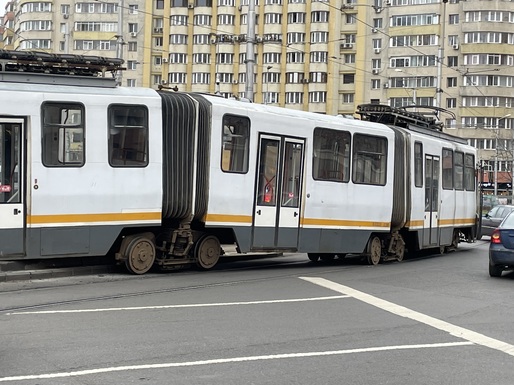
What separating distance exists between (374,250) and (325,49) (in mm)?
74205

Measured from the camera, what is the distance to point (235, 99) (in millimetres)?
16234

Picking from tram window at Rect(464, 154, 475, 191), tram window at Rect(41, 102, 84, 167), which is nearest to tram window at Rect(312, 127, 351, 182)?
tram window at Rect(41, 102, 84, 167)

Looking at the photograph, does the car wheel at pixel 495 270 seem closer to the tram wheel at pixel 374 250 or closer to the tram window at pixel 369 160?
the tram wheel at pixel 374 250

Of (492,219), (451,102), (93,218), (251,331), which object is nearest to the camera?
(251,331)

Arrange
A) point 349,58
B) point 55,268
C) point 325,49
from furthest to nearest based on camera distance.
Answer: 1. point 349,58
2. point 325,49
3. point 55,268

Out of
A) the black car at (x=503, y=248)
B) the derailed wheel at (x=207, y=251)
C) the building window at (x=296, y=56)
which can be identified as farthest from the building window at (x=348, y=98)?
the derailed wheel at (x=207, y=251)

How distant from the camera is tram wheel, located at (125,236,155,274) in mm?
14406

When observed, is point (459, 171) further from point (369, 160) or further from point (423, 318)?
point (423, 318)

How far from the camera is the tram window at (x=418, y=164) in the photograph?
20797 millimetres

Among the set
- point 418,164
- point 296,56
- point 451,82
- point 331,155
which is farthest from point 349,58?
point 331,155

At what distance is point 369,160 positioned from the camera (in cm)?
1870

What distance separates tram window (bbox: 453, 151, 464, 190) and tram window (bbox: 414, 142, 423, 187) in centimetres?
300

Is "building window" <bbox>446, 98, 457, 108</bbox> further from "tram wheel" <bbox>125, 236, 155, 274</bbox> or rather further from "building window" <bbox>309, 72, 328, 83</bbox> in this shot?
"tram wheel" <bbox>125, 236, 155, 274</bbox>

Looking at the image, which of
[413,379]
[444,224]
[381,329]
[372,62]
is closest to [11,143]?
[381,329]
